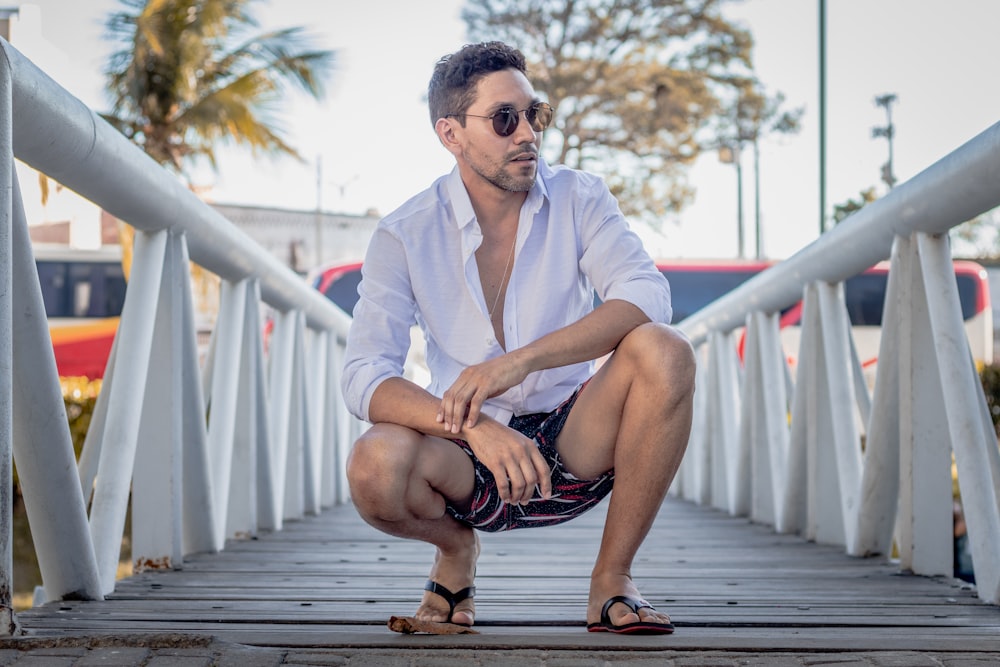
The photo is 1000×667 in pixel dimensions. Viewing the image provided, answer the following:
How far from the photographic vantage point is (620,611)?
226 centimetres

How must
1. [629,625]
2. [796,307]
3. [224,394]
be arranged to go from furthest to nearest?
[796,307] < [224,394] < [629,625]

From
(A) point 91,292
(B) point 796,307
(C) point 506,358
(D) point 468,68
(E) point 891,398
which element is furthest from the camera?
(A) point 91,292

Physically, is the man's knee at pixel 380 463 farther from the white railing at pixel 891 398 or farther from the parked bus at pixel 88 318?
the parked bus at pixel 88 318

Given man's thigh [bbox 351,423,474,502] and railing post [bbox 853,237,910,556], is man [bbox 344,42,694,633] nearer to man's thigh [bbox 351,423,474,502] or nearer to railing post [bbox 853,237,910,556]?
man's thigh [bbox 351,423,474,502]

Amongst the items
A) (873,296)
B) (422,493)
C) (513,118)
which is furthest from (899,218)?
(873,296)

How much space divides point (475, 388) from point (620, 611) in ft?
1.66

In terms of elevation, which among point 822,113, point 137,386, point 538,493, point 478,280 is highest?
point 822,113

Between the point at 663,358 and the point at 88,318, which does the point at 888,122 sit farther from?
the point at 663,358

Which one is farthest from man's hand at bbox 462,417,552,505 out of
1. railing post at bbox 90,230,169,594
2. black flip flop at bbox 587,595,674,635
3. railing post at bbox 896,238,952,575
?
railing post at bbox 896,238,952,575

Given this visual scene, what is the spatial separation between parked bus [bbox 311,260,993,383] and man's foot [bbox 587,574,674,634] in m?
16.7

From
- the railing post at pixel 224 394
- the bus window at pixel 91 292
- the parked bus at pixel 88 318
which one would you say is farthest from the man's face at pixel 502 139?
the parked bus at pixel 88 318

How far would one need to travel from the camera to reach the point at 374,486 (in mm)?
2398

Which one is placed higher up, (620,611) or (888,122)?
(888,122)

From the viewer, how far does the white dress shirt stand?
2641mm
